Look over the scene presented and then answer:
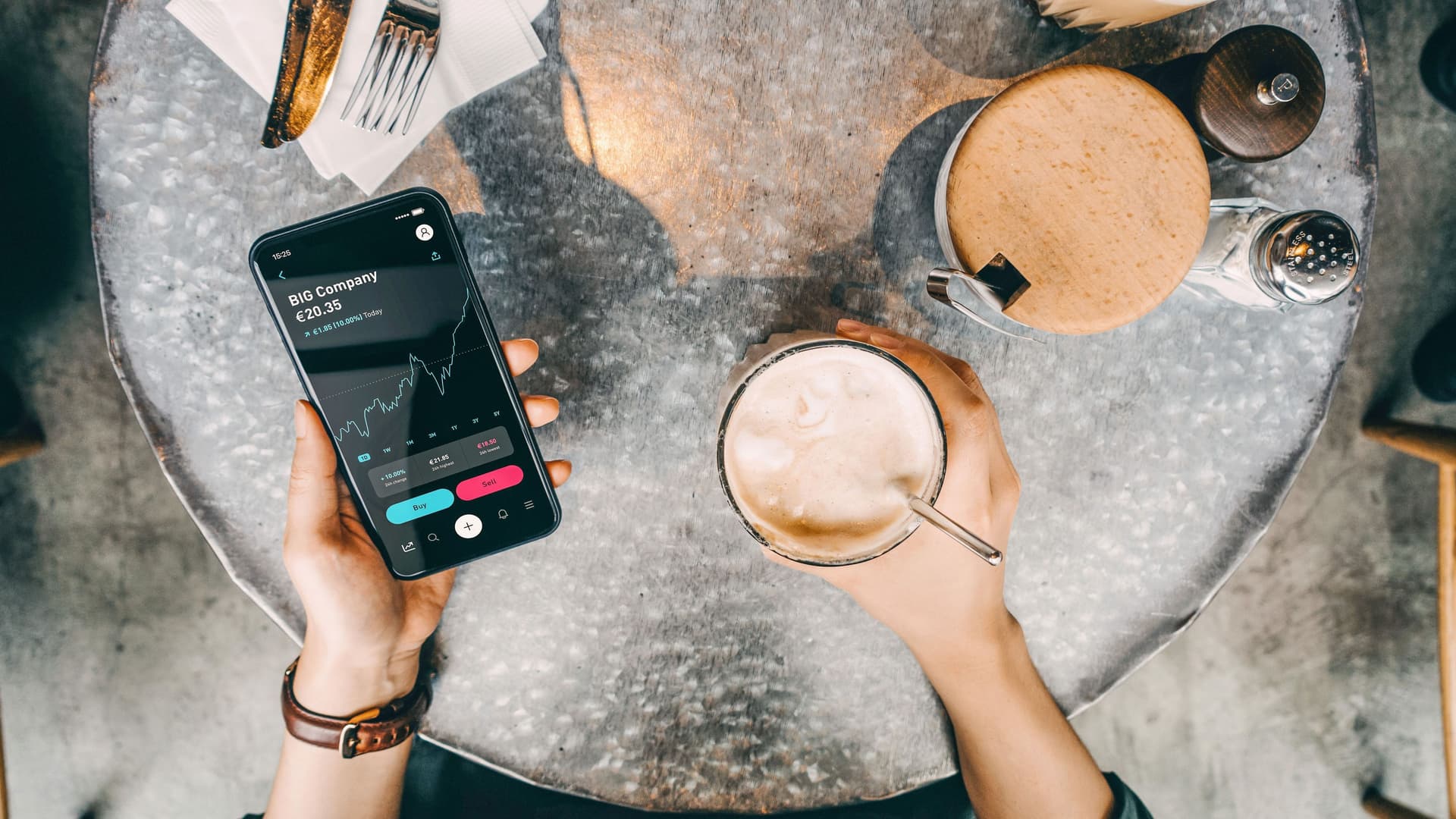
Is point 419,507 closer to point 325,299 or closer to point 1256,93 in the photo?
point 325,299

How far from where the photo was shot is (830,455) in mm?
633

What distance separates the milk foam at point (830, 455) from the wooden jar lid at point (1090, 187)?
167 mm

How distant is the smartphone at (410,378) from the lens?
26.0 inches

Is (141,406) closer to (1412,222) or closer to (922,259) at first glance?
(922,259)

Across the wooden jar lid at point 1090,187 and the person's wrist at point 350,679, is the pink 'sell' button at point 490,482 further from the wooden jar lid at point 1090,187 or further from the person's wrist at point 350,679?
the wooden jar lid at point 1090,187

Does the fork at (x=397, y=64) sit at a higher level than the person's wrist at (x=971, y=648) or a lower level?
higher

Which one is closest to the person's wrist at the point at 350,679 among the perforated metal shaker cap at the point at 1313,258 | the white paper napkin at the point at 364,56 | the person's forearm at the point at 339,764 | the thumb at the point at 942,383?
the person's forearm at the point at 339,764

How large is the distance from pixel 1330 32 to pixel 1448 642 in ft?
2.49

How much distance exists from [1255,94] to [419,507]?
0.84 m

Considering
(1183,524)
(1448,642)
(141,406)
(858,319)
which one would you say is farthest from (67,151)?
(1448,642)

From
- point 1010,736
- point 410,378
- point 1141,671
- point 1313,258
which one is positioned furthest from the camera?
point 1141,671

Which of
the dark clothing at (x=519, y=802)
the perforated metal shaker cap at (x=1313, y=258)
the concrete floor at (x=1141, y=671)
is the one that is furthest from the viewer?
the concrete floor at (x=1141, y=671)

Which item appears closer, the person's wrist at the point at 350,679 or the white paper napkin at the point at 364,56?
the white paper napkin at the point at 364,56

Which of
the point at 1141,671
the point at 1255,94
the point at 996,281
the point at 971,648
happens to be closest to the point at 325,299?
the point at 996,281
